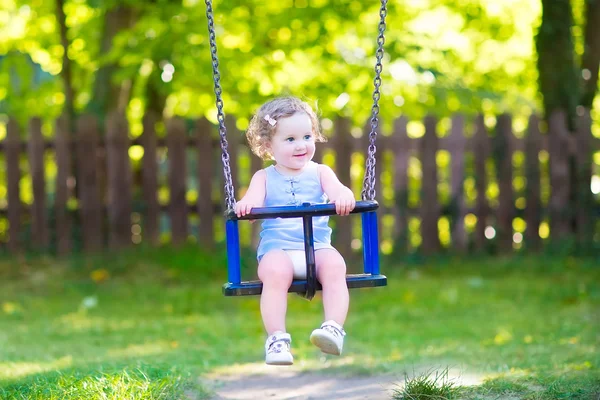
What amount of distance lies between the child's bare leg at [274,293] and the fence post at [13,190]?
639cm

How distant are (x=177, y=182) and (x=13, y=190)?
6.13 feet

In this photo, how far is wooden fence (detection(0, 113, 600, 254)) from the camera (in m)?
9.32

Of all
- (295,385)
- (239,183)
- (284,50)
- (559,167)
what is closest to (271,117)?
(295,385)

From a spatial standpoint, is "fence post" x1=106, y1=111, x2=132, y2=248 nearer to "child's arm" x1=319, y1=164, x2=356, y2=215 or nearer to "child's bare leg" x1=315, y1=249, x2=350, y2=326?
"child's arm" x1=319, y1=164, x2=356, y2=215

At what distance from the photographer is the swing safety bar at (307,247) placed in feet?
11.9

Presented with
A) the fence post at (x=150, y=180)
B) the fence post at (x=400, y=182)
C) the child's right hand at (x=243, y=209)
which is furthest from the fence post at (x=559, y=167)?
the child's right hand at (x=243, y=209)

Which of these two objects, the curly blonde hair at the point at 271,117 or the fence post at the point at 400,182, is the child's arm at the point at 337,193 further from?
the fence post at the point at 400,182

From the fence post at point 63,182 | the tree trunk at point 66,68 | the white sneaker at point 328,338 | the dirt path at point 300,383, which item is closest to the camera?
the white sneaker at point 328,338

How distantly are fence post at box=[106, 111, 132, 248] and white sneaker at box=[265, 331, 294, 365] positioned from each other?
601 centimetres

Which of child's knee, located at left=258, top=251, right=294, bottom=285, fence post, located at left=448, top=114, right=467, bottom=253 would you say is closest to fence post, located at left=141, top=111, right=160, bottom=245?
fence post, located at left=448, top=114, right=467, bottom=253

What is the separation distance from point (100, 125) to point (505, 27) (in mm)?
7124

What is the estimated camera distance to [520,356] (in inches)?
217

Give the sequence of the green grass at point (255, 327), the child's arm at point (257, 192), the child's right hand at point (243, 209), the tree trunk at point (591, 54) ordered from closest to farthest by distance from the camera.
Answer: the child's right hand at point (243, 209) → the child's arm at point (257, 192) → the green grass at point (255, 327) → the tree trunk at point (591, 54)

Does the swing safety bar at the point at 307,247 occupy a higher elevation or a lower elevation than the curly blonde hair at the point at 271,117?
lower
